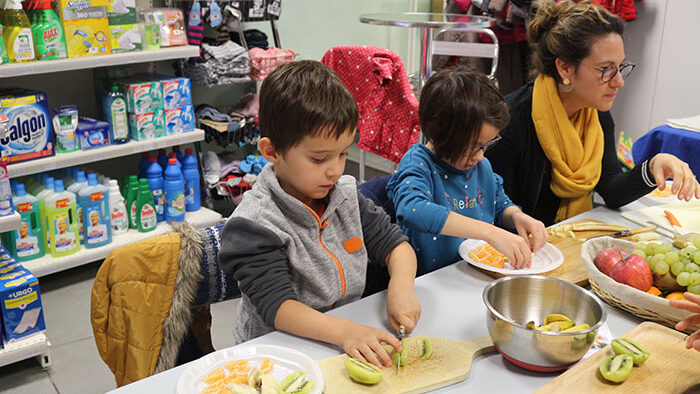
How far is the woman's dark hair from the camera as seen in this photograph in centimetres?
190

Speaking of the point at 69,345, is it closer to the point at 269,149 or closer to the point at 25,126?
the point at 25,126

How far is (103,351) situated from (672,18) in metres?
4.30

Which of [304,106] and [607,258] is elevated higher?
[304,106]

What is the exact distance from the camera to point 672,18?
4.27 meters

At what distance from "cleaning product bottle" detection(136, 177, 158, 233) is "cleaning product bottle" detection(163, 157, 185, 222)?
0.10m

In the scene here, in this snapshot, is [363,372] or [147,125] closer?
[363,372]

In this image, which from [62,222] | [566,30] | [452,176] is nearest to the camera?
[452,176]

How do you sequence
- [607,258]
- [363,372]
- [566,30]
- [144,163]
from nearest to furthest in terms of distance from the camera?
[363,372]
[607,258]
[566,30]
[144,163]

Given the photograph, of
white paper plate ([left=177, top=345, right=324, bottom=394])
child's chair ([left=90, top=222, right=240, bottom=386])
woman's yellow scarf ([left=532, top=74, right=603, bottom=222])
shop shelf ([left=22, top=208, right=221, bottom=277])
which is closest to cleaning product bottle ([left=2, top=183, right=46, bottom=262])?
shop shelf ([left=22, top=208, right=221, bottom=277])

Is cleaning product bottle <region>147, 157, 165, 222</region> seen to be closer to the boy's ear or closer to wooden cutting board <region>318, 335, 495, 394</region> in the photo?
the boy's ear

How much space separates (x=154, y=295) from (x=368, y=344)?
50 centimetres

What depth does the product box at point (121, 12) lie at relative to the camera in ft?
9.48

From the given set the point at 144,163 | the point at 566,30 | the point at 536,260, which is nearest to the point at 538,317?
the point at 536,260

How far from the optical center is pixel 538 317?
1190 millimetres
